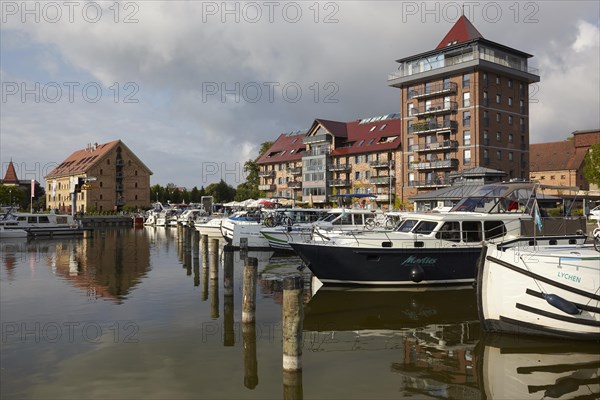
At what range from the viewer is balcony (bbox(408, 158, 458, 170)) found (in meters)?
66.4

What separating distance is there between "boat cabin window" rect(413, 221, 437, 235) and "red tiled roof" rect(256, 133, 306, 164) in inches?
2725

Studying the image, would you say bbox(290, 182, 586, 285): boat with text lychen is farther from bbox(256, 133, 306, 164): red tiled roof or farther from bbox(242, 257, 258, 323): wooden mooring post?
bbox(256, 133, 306, 164): red tiled roof

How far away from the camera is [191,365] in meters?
12.0

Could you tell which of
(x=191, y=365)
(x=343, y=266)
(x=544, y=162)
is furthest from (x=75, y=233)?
(x=544, y=162)

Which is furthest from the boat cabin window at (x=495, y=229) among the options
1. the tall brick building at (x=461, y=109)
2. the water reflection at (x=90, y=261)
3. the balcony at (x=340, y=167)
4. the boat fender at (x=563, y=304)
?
the balcony at (x=340, y=167)

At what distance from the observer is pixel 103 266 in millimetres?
29672

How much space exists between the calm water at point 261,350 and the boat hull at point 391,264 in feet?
1.69

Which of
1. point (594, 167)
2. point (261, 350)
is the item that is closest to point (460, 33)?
point (594, 167)

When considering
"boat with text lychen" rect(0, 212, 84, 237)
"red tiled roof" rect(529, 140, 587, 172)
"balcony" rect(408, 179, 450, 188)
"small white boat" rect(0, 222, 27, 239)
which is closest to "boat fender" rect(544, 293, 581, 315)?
"small white boat" rect(0, 222, 27, 239)

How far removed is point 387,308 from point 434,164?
173 feet

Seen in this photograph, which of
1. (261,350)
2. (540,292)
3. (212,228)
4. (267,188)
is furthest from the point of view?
(267,188)

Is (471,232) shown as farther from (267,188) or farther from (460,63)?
(267,188)

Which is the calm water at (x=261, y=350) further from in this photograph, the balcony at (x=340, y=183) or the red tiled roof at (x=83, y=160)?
the red tiled roof at (x=83, y=160)

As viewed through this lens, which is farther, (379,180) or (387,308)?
(379,180)
